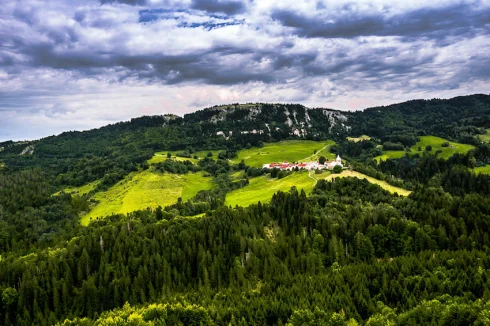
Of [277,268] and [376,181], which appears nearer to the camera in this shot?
[277,268]

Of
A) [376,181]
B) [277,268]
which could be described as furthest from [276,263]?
[376,181]

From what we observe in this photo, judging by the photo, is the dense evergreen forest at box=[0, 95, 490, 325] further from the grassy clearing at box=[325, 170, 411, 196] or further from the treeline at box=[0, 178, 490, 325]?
the grassy clearing at box=[325, 170, 411, 196]

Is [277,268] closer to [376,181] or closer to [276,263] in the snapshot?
[276,263]

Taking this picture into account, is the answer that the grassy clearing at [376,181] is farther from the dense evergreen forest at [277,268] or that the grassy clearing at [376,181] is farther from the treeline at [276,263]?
the treeline at [276,263]

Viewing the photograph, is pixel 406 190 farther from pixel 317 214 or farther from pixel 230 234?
pixel 230 234

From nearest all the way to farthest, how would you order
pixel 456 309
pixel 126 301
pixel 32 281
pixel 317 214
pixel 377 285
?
pixel 456 309
pixel 377 285
pixel 126 301
pixel 32 281
pixel 317 214

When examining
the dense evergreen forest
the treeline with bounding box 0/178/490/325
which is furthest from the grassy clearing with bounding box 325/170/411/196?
the treeline with bounding box 0/178/490/325

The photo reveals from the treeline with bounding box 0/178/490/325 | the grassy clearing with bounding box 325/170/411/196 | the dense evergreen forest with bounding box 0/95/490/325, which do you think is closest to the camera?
the dense evergreen forest with bounding box 0/95/490/325

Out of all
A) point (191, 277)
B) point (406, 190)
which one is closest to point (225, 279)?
point (191, 277)
